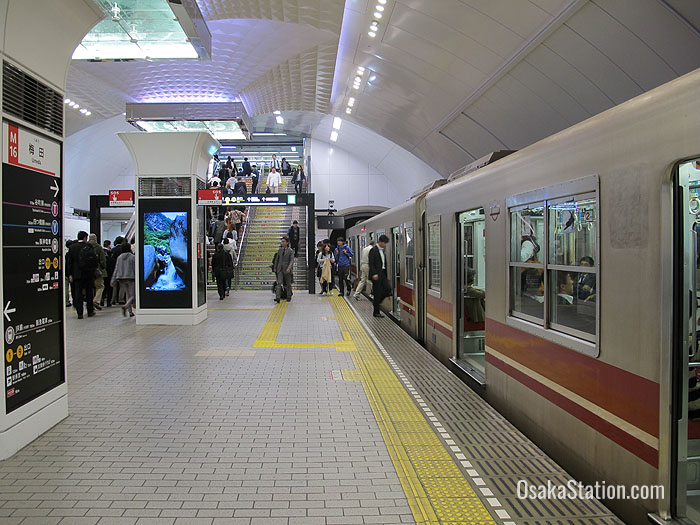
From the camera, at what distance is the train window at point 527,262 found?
4086mm

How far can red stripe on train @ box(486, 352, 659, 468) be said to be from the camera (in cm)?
267

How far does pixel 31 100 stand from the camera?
4098 millimetres

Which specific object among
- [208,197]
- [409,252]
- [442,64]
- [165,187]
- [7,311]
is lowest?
[7,311]

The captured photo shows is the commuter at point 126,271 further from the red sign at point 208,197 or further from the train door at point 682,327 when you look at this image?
the train door at point 682,327

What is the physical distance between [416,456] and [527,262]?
1.83m

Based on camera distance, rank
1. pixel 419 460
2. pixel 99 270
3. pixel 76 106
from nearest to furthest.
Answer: pixel 419 460
pixel 99 270
pixel 76 106

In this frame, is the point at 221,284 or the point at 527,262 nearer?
the point at 527,262

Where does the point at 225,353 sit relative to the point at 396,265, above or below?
below

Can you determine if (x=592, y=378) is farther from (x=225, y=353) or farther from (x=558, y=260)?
(x=225, y=353)

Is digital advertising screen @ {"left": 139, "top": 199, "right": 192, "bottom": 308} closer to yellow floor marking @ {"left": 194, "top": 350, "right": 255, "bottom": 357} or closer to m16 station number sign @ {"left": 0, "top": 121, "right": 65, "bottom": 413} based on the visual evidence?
yellow floor marking @ {"left": 194, "top": 350, "right": 255, "bottom": 357}

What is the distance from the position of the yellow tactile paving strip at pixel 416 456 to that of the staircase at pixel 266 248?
1295cm

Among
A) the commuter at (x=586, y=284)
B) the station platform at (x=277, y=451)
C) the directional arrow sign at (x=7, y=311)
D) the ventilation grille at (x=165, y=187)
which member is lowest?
the station platform at (x=277, y=451)

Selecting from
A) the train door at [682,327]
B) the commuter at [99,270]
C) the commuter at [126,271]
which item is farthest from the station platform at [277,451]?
the commuter at [99,270]

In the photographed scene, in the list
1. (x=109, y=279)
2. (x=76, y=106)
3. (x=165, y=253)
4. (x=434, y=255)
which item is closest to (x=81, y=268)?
(x=165, y=253)
